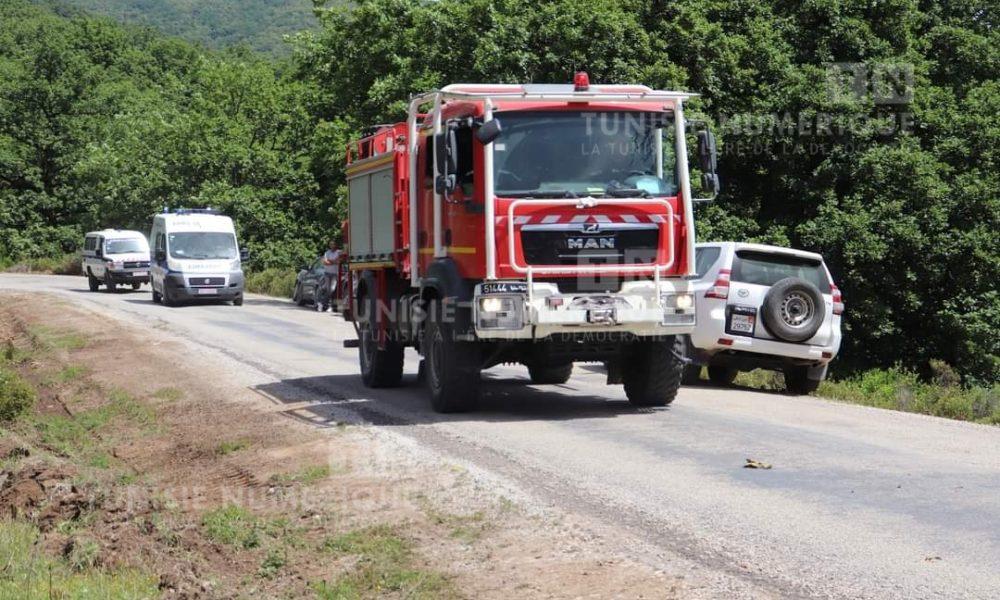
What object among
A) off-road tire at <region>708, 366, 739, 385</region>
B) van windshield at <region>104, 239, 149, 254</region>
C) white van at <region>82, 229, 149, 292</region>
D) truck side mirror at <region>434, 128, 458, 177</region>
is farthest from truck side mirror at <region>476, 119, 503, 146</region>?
van windshield at <region>104, 239, 149, 254</region>

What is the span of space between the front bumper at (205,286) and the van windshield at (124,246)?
852 cm

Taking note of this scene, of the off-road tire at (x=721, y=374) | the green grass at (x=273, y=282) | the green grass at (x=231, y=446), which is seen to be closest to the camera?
the green grass at (x=231, y=446)

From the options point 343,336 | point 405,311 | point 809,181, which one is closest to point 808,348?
point 405,311

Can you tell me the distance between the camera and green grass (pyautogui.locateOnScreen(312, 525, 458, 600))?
6535 millimetres

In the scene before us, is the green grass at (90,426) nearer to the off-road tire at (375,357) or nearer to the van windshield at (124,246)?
the off-road tire at (375,357)

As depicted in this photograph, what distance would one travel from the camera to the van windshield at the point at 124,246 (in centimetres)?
4284

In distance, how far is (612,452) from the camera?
10227 mm

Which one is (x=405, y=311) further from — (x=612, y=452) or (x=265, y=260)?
(x=265, y=260)

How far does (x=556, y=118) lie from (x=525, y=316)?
1948 mm

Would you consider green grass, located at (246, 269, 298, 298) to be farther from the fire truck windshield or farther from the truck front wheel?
the fire truck windshield

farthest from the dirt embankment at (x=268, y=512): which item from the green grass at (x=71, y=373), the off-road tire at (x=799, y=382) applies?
the off-road tire at (x=799, y=382)

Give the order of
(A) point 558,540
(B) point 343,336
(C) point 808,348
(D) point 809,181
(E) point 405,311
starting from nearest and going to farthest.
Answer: (A) point 558,540, (E) point 405,311, (C) point 808,348, (B) point 343,336, (D) point 809,181

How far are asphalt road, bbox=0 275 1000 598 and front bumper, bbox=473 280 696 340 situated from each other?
919 millimetres

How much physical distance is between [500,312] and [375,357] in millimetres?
4036
